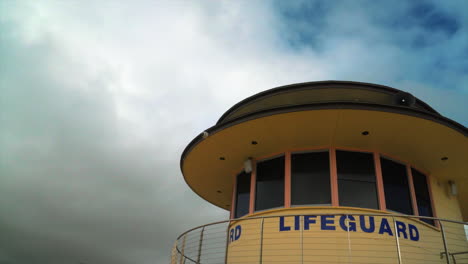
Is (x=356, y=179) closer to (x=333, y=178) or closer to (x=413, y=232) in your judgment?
(x=333, y=178)

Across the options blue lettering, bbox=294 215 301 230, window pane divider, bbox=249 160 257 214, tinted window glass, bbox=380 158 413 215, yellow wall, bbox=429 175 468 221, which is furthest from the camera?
yellow wall, bbox=429 175 468 221

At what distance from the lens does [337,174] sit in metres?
8.71

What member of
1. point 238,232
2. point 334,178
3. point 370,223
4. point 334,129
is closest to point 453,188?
point 370,223

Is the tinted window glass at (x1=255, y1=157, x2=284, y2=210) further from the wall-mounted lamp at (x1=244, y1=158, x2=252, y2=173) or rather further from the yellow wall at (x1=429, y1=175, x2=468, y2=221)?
the yellow wall at (x1=429, y1=175, x2=468, y2=221)

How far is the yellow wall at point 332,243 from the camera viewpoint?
7484 mm

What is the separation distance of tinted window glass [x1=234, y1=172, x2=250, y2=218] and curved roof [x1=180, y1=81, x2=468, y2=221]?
43 cm

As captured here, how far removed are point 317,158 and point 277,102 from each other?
1951mm

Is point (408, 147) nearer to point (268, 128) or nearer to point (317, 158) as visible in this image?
point (317, 158)

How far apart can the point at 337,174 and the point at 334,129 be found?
1115 millimetres

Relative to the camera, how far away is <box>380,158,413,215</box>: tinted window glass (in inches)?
344

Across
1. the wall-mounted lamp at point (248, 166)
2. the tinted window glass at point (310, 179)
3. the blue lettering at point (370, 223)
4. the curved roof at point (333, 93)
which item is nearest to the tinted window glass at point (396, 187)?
the blue lettering at point (370, 223)

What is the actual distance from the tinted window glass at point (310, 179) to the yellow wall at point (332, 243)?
37 centimetres

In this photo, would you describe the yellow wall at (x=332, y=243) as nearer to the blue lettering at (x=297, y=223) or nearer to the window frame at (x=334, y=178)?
the blue lettering at (x=297, y=223)

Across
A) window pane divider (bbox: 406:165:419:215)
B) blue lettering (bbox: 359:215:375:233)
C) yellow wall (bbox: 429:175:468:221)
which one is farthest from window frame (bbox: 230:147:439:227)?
blue lettering (bbox: 359:215:375:233)
